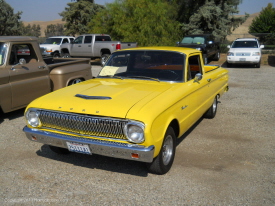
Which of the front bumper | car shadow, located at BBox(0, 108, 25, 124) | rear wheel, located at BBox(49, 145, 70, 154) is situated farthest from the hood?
the front bumper

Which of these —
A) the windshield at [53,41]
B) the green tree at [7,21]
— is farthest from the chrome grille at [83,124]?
the green tree at [7,21]

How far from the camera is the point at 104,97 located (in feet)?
13.4

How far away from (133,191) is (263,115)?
4822 millimetres

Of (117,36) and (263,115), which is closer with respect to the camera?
(263,115)

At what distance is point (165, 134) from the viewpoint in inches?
158

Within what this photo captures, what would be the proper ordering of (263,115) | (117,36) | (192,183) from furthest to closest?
(117,36) → (263,115) → (192,183)

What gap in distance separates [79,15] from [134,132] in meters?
40.9

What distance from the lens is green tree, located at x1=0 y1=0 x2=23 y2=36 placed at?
135ft

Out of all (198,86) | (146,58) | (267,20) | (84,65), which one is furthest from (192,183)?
(267,20)

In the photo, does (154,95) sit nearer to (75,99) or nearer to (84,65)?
(75,99)

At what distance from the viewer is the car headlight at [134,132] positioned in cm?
360

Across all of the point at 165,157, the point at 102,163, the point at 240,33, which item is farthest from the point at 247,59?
the point at 240,33

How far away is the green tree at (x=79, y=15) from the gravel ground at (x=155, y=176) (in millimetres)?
36555

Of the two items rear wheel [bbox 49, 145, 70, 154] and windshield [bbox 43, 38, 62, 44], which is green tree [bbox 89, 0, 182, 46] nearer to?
windshield [bbox 43, 38, 62, 44]
